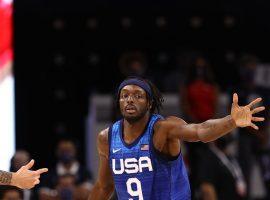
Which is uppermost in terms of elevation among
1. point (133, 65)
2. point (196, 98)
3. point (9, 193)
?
point (133, 65)

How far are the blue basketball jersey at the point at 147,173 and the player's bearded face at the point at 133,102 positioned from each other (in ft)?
0.50

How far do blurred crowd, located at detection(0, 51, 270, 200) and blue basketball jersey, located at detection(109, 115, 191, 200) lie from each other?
72.5 inches

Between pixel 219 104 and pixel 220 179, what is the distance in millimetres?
2519

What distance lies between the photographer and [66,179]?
11336mm

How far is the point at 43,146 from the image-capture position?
1405 cm

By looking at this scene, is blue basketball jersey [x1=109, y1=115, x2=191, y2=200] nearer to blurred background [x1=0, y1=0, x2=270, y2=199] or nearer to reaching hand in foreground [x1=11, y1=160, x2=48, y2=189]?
reaching hand in foreground [x1=11, y1=160, x2=48, y2=189]

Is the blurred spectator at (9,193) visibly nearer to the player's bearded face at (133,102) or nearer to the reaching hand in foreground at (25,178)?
the reaching hand in foreground at (25,178)

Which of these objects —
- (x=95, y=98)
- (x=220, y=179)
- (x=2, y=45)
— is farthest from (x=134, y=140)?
(x=95, y=98)

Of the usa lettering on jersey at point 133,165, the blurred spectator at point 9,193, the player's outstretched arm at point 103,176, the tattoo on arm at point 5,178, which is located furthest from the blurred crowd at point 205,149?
the usa lettering on jersey at point 133,165

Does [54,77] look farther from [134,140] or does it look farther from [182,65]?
[134,140]

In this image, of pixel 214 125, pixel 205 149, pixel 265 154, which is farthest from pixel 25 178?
pixel 265 154

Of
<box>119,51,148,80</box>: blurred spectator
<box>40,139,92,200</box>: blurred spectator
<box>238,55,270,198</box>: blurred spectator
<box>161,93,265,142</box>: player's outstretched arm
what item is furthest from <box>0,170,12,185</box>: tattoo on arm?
<box>238,55,270,198</box>: blurred spectator

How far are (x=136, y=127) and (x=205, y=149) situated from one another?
342cm

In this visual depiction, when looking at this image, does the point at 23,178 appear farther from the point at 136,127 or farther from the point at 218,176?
the point at 218,176
